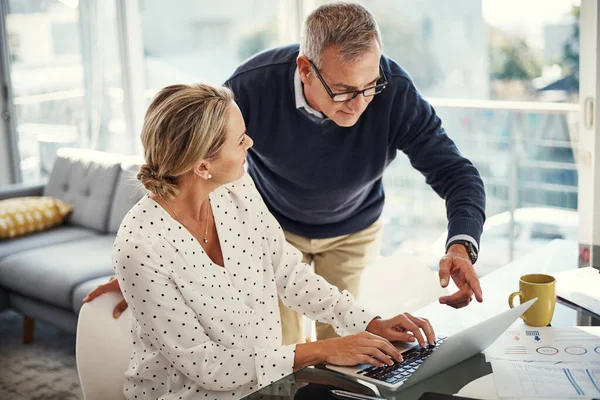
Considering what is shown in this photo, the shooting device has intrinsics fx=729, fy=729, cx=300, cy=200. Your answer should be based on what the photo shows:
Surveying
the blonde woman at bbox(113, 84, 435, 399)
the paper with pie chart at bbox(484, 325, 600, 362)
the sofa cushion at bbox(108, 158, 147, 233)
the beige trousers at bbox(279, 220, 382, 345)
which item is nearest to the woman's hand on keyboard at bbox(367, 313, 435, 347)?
the blonde woman at bbox(113, 84, 435, 399)

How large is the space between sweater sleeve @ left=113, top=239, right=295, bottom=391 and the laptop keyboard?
0.59 feet

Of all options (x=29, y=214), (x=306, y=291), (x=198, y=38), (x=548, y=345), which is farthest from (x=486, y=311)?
(x=198, y=38)

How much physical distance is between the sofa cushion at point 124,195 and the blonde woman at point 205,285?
7.00 feet

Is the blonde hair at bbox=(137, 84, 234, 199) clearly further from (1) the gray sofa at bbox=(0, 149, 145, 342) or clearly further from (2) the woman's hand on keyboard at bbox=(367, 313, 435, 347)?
(1) the gray sofa at bbox=(0, 149, 145, 342)

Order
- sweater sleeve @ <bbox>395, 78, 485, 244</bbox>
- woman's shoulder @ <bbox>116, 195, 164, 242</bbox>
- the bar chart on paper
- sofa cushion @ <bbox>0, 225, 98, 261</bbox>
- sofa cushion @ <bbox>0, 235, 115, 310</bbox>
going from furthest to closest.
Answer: sofa cushion @ <bbox>0, 225, 98, 261</bbox>, sofa cushion @ <bbox>0, 235, 115, 310</bbox>, sweater sleeve @ <bbox>395, 78, 485, 244</bbox>, woman's shoulder @ <bbox>116, 195, 164, 242</bbox>, the bar chart on paper

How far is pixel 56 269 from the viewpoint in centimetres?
348

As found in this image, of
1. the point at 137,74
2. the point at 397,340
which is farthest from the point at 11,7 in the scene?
the point at 397,340

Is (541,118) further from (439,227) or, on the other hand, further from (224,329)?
(224,329)

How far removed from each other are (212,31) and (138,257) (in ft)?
12.6

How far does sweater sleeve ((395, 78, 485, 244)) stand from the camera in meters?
Result: 1.95

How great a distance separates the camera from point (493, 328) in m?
1.37

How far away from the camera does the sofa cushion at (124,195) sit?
377 centimetres

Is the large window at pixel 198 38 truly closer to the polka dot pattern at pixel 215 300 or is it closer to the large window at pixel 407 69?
the large window at pixel 407 69

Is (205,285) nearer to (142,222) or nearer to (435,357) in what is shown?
(142,222)
